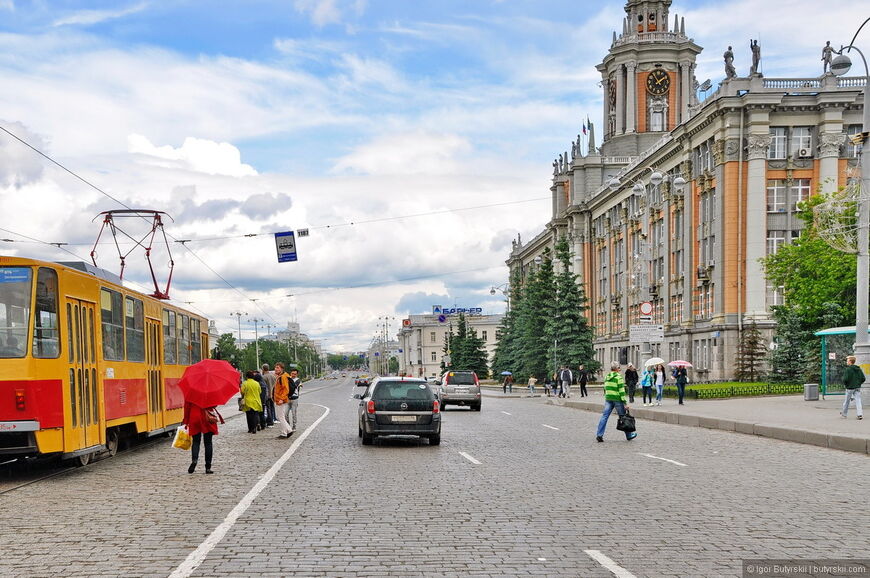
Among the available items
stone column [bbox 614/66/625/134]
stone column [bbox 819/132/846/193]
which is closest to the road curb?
stone column [bbox 819/132/846/193]

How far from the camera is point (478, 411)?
38.9 metres

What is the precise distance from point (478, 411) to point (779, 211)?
98.4 ft

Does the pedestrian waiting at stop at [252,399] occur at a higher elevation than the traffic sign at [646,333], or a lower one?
lower

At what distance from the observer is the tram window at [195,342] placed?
2511 cm

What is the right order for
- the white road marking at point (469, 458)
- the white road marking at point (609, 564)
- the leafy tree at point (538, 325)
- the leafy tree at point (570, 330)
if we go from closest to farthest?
the white road marking at point (609, 564) → the white road marking at point (469, 458) → the leafy tree at point (570, 330) → the leafy tree at point (538, 325)

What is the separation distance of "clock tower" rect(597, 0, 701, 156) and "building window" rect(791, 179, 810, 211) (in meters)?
39.0

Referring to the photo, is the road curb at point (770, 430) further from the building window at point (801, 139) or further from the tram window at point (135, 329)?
the building window at point (801, 139)

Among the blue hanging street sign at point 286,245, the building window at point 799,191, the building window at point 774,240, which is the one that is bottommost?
the blue hanging street sign at point 286,245

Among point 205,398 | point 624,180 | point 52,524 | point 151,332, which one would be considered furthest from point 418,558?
point 624,180

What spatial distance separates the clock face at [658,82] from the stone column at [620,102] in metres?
2.66

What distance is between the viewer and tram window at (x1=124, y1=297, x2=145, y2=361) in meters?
18.2

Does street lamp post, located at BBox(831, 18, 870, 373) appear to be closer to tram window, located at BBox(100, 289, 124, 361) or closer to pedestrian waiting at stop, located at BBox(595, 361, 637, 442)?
pedestrian waiting at stop, located at BBox(595, 361, 637, 442)

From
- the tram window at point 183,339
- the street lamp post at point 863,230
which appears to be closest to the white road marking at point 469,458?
the tram window at point 183,339

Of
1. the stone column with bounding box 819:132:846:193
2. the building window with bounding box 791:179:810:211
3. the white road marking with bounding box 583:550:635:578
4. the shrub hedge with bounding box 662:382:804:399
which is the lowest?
the shrub hedge with bounding box 662:382:804:399
